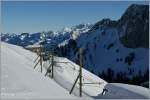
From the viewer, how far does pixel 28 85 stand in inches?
1048

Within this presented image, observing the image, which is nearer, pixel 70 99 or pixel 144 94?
pixel 70 99

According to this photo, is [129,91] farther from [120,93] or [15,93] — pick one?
[15,93]

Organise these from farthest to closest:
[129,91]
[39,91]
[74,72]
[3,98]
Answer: [74,72]
[129,91]
[39,91]
[3,98]

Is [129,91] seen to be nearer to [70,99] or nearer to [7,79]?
[70,99]

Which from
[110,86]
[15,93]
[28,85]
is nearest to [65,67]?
[110,86]

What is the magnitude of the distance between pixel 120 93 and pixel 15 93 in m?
11.7

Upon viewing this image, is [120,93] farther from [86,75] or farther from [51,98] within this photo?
[86,75]

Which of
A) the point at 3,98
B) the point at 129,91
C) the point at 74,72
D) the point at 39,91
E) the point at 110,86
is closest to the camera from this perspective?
the point at 3,98

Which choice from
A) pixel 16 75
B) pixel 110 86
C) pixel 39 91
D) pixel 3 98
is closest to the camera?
pixel 3 98

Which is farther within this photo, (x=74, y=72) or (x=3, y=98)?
(x=74, y=72)

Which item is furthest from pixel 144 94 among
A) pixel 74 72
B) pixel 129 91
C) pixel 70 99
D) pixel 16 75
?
pixel 74 72

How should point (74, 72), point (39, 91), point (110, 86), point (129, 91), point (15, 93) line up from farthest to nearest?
point (74, 72)
point (110, 86)
point (129, 91)
point (39, 91)
point (15, 93)

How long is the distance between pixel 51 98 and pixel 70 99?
133 cm

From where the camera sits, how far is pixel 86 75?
61.4 meters
